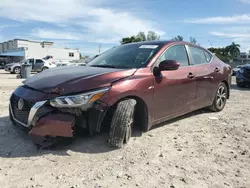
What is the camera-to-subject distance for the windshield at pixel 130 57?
3967mm

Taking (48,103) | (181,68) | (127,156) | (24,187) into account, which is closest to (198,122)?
(181,68)

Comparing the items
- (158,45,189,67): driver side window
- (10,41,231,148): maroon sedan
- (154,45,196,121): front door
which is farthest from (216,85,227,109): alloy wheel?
(158,45,189,67): driver side window

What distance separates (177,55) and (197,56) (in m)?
0.73

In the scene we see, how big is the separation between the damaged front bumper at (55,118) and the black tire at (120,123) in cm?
18

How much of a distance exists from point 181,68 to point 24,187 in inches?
122

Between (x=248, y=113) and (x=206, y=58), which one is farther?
(x=248, y=113)

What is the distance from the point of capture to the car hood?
10.4ft

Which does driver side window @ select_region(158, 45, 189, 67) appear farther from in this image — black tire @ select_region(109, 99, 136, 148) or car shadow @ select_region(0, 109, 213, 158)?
car shadow @ select_region(0, 109, 213, 158)

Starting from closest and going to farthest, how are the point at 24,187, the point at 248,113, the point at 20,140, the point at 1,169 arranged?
the point at 24,187
the point at 1,169
the point at 20,140
the point at 248,113

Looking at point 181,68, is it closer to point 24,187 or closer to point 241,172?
point 241,172

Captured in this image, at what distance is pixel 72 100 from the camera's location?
10.2 ft

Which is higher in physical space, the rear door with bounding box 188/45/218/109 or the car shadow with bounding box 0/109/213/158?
the rear door with bounding box 188/45/218/109

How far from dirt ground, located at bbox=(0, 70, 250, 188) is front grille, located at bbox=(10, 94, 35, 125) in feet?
1.26

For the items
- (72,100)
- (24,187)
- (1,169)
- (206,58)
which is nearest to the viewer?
(24,187)
